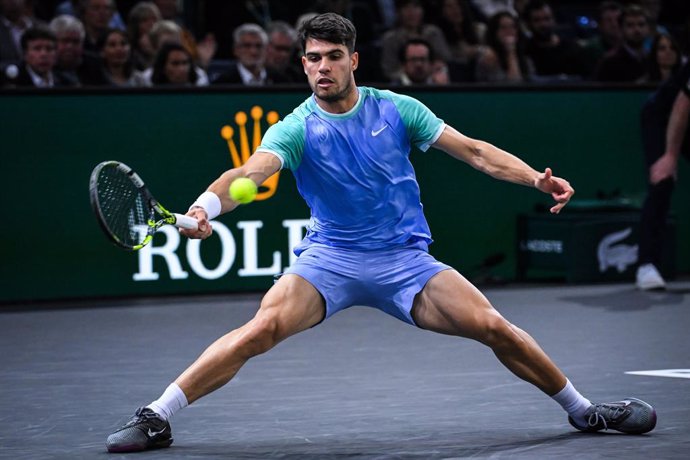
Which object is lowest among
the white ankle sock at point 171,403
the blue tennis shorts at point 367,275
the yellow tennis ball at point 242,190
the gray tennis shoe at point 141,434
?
the gray tennis shoe at point 141,434

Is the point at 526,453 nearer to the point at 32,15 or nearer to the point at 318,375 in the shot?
the point at 318,375

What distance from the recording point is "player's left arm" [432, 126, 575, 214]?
5.31 m

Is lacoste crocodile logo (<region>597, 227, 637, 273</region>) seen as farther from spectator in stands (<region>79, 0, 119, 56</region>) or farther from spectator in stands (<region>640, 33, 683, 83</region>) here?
spectator in stands (<region>79, 0, 119, 56</region>)

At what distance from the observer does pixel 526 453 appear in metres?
5.36

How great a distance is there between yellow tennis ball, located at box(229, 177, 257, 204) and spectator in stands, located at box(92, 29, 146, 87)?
5.69 meters

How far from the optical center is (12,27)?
438 inches

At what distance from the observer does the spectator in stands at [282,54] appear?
36.9ft

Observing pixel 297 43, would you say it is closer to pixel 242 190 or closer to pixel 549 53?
pixel 549 53

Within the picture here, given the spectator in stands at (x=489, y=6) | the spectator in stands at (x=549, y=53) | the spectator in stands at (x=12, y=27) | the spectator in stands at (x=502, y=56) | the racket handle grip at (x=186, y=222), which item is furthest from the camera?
the spectator in stands at (x=489, y=6)

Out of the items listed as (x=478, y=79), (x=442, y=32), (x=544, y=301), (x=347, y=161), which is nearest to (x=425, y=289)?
(x=347, y=161)

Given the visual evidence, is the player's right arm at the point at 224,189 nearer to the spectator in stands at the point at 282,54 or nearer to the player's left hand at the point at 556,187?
the player's left hand at the point at 556,187

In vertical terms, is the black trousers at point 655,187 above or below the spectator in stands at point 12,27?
below

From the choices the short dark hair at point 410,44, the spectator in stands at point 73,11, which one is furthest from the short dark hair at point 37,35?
the short dark hair at point 410,44

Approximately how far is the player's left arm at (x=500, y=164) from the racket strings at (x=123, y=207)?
1243 mm
